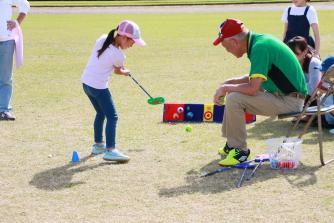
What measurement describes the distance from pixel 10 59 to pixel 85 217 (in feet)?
14.4

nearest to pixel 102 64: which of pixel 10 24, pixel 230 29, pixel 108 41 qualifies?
pixel 108 41

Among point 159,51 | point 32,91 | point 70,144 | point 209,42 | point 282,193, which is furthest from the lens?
point 209,42

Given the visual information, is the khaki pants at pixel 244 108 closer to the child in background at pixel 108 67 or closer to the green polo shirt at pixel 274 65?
the green polo shirt at pixel 274 65

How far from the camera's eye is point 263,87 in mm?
6750

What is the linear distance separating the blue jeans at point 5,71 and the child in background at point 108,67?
8.08 ft

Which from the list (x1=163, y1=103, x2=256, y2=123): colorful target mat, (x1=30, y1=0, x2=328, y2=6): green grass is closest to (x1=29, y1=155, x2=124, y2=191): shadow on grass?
(x1=163, y1=103, x2=256, y2=123): colorful target mat

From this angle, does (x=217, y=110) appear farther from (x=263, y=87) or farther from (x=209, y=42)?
(x=209, y=42)

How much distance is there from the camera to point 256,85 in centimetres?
623

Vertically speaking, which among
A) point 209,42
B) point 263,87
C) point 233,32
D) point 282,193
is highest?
point 233,32

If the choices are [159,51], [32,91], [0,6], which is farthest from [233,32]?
[159,51]

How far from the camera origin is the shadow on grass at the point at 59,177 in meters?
6.01

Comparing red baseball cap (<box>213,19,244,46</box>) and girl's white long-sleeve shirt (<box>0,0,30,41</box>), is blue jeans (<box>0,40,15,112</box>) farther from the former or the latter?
red baseball cap (<box>213,19,244,46</box>)

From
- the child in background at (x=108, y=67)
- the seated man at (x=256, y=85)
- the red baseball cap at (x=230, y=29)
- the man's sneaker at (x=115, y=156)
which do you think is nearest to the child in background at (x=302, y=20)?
the seated man at (x=256, y=85)

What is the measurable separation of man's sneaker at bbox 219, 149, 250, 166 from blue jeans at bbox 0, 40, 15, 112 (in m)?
3.73
